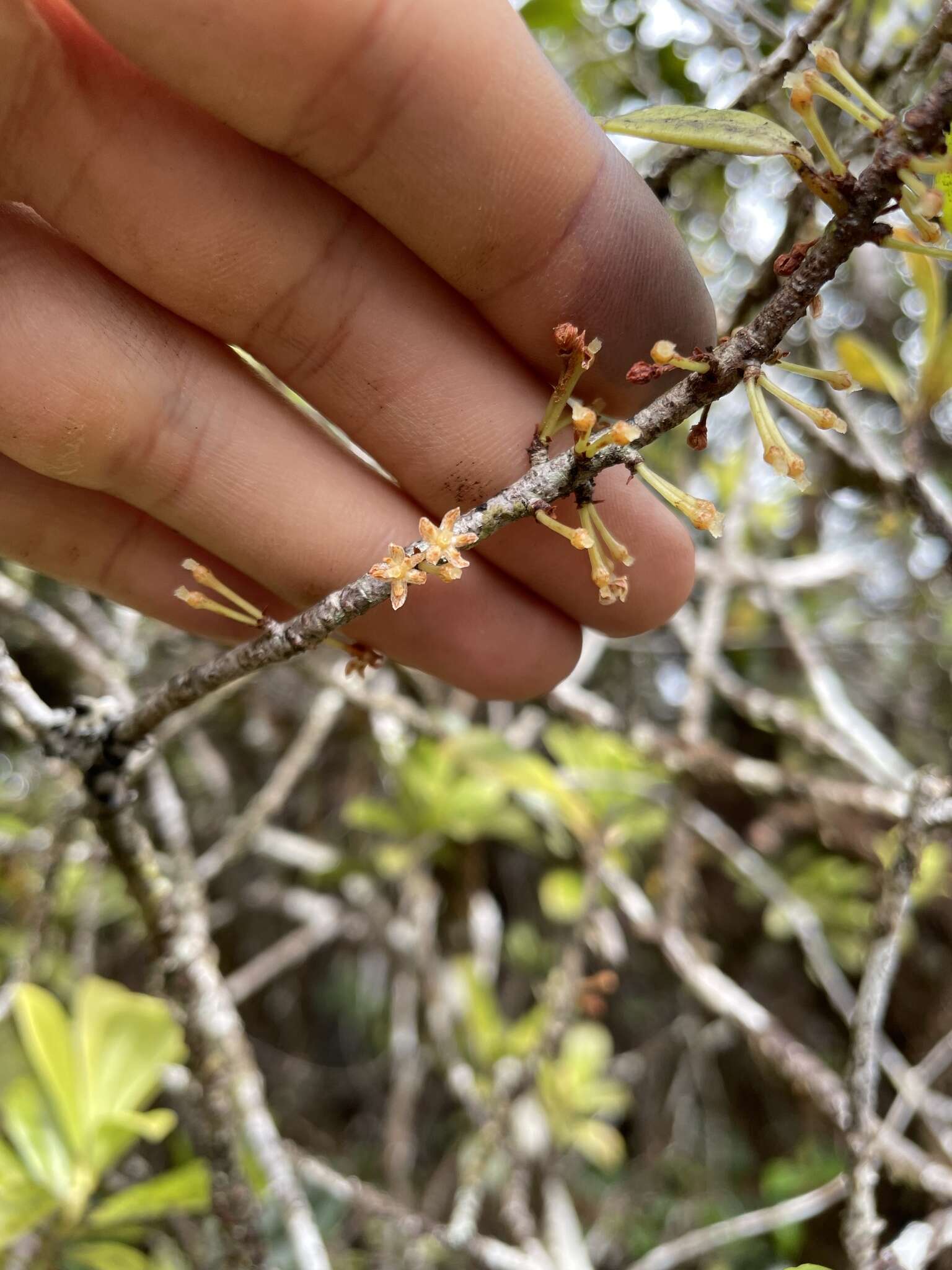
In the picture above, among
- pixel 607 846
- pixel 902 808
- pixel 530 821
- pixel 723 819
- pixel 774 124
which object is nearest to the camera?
pixel 774 124

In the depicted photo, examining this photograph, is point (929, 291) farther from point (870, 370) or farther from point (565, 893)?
point (565, 893)

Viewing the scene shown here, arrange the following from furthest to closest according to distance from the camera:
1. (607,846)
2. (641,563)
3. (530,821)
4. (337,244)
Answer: (530,821) → (607,846) → (641,563) → (337,244)

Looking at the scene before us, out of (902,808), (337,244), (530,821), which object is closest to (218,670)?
(337,244)

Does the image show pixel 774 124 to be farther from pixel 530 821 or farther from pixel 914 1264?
pixel 530 821

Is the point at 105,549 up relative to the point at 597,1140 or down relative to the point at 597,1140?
up

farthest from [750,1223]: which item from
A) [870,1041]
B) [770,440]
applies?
[770,440]
